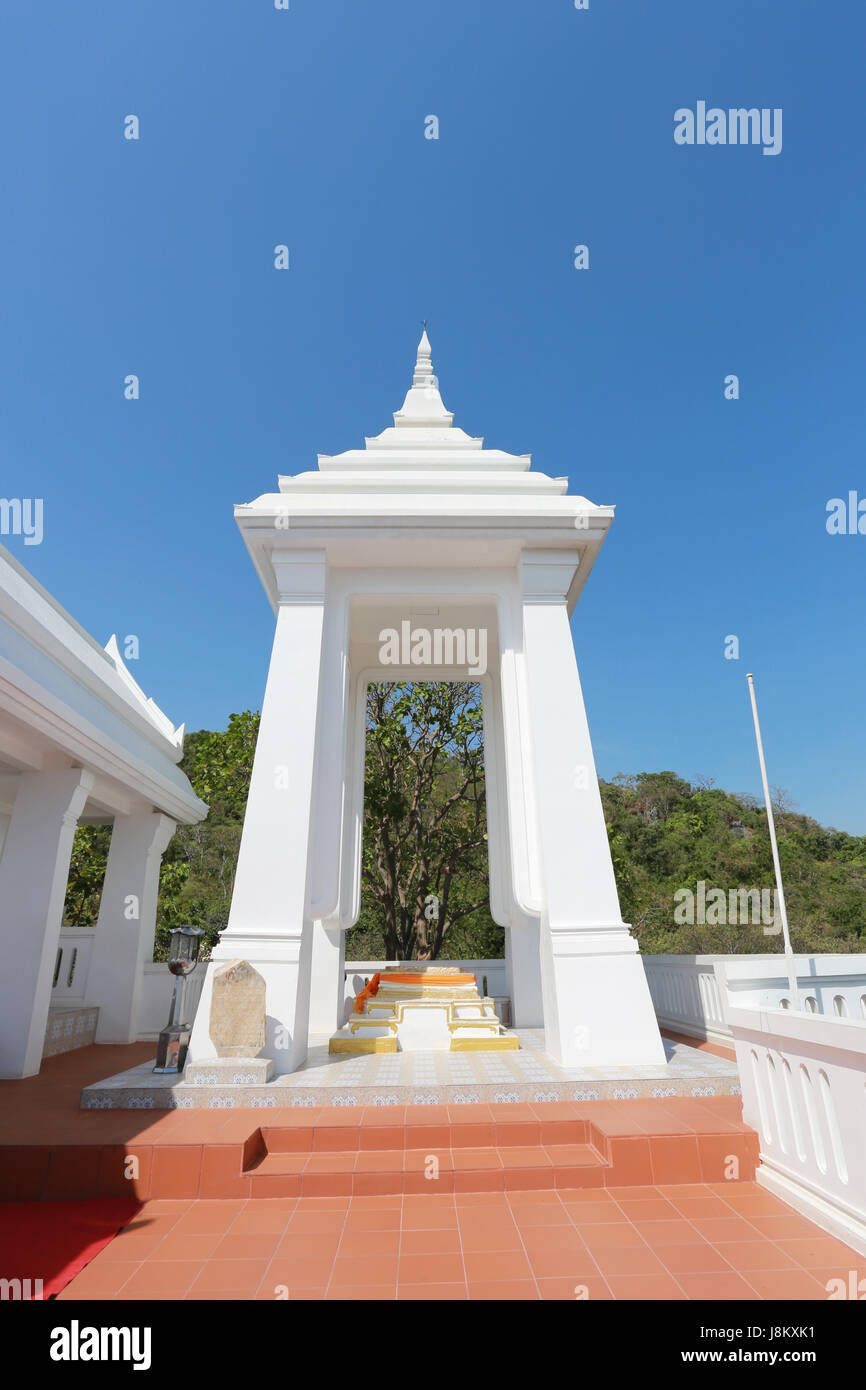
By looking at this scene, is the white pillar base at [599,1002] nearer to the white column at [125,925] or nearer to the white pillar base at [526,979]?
the white pillar base at [526,979]

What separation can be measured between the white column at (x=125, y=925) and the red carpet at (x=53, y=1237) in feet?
17.0

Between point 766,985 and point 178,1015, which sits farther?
point 766,985

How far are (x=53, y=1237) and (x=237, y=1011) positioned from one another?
6.79ft

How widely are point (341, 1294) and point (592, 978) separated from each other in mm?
3503

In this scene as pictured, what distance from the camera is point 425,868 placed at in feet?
46.0

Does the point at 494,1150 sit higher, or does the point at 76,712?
the point at 76,712

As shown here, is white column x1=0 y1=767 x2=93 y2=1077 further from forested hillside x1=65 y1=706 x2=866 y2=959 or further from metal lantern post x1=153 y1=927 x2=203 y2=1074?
forested hillside x1=65 y1=706 x2=866 y2=959

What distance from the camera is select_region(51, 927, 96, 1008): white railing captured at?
916 cm

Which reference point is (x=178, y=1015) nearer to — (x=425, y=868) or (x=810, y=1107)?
(x=810, y=1107)

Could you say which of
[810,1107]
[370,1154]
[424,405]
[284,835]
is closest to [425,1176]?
[370,1154]

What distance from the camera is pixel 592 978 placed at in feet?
19.4
